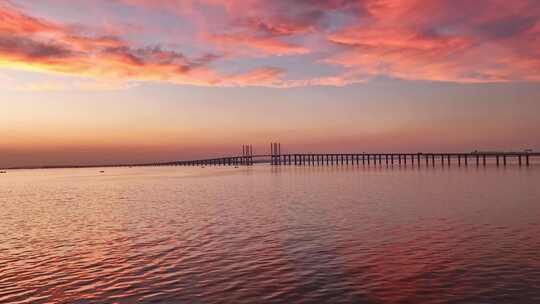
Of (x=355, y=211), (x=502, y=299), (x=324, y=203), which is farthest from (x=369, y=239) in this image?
(x=324, y=203)

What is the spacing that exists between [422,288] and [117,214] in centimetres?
3338

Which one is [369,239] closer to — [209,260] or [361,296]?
[209,260]

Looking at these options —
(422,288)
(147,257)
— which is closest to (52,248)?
(147,257)

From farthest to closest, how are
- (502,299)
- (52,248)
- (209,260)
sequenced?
(52,248) < (209,260) < (502,299)

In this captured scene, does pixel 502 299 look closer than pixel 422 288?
Yes

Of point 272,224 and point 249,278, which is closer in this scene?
point 249,278

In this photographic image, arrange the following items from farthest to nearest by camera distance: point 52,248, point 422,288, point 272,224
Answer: point 272,224 < point 52,248 < point 422,288

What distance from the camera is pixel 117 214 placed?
4350 cm

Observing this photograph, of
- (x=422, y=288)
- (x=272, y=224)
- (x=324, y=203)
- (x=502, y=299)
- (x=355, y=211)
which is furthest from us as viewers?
(x=324, y=203)

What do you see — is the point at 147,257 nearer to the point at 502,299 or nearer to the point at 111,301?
the point at 111,301

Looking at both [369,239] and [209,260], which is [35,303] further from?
[369,239]

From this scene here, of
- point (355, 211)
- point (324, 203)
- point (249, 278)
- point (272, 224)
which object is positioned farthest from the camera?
point (324, 203)

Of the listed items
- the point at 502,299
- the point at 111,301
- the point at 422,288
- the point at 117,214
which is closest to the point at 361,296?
the point at 422,288

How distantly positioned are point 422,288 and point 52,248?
2013 centimetres
